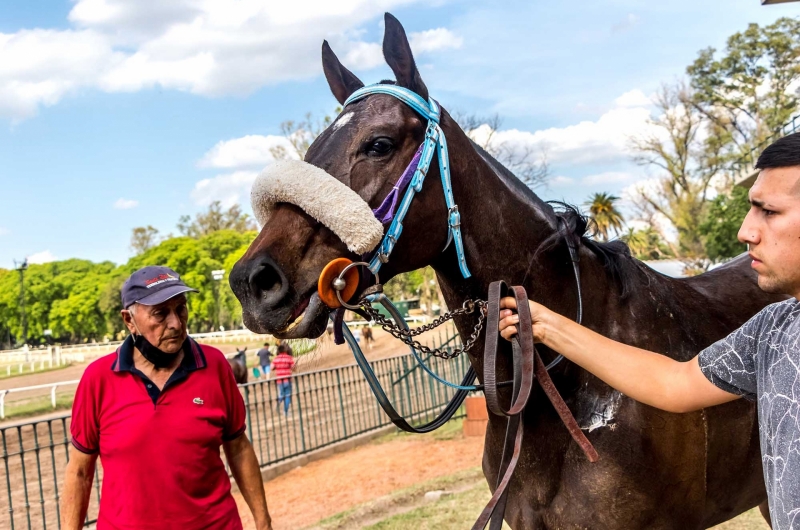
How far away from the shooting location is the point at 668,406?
2027 mm

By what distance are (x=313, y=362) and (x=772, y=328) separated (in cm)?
158

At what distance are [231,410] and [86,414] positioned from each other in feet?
2.26

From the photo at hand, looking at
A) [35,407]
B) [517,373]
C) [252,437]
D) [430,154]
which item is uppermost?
[430,154]

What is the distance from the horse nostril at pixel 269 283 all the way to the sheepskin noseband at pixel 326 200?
8.3 inches

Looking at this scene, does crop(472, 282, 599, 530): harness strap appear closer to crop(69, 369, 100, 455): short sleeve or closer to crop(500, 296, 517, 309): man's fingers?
crop(500, 296, 517, 309): man's fingers

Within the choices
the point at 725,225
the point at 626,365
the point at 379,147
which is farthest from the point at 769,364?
the point at 725,225

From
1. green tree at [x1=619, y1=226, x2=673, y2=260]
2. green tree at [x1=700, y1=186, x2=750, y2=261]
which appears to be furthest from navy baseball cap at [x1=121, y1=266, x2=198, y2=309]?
green tree at [x1=619, y1=226, x2=673, y2=260]

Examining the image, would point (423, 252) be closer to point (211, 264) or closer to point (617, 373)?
point (617, 373)

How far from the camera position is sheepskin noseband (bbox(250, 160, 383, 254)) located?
1.98m

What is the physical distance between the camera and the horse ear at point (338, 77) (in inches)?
102

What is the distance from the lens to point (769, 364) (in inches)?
65.5

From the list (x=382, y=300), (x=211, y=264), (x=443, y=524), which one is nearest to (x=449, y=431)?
(x=443, y=524)

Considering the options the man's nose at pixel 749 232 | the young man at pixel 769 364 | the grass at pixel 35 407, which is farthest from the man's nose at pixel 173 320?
the grass at pixel 35 407

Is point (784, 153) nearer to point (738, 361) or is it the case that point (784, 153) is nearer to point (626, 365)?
point (738, 361)
